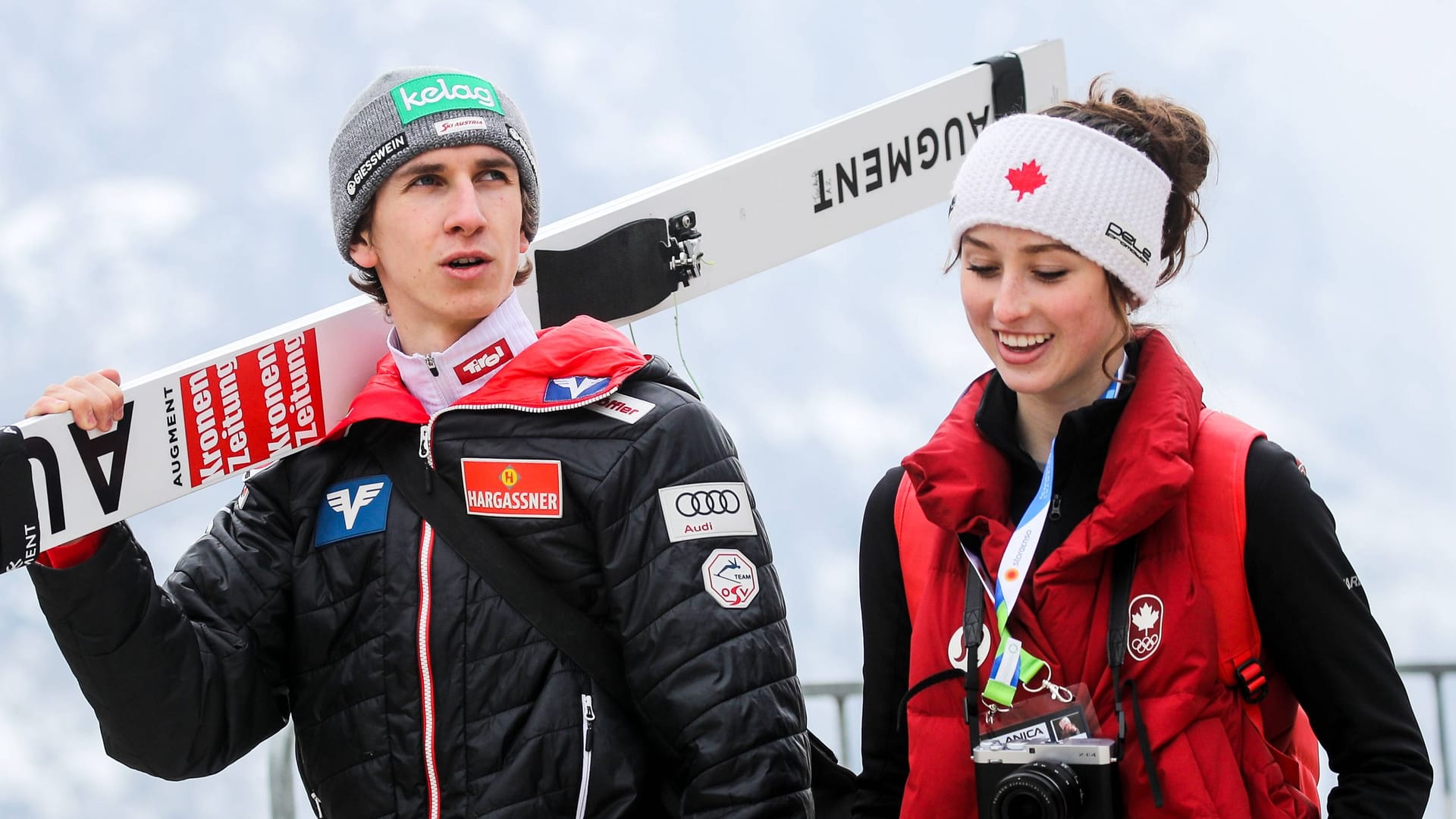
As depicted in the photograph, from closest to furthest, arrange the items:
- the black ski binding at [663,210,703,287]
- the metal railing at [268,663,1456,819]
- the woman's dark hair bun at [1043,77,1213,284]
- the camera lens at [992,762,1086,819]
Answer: the camera lens at [992,762,1086,819], the woman's dark hair bun at [1043,77,1213,284], the black ski binding at [663,210,703,287], the metal railing at [268,663,1456,819]

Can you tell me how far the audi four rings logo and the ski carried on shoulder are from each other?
22.4 inches

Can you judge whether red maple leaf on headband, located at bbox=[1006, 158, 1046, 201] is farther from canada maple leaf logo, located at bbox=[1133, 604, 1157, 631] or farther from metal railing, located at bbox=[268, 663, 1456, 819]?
metal railing, located at bbox=[268, 663, 1456, 819]

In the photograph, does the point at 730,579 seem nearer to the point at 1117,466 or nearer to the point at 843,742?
the point at 1117,466

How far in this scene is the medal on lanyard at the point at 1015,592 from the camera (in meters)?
1.69

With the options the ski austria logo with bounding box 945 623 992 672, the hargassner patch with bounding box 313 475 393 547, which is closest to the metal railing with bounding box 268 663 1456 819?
the hargassner patch with bounding box 313 475 393 547

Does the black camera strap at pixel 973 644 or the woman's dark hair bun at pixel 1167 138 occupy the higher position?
the woman's dark hair bun at pixel 1167 138

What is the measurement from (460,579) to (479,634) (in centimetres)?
7

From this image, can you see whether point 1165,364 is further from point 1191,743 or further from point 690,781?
point 690,781

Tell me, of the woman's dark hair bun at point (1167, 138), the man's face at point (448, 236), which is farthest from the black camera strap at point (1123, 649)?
the man's face at point (448, 236)

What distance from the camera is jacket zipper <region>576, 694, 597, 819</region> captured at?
1903 mm

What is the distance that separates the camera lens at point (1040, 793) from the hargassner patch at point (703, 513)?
51 centimetres

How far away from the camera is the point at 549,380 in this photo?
2051 mm

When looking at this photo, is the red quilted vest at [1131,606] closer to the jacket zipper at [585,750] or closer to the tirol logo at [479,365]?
the jacket zipper at [585,750]

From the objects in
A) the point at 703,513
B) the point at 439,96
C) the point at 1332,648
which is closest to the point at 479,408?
the point at 703,513
